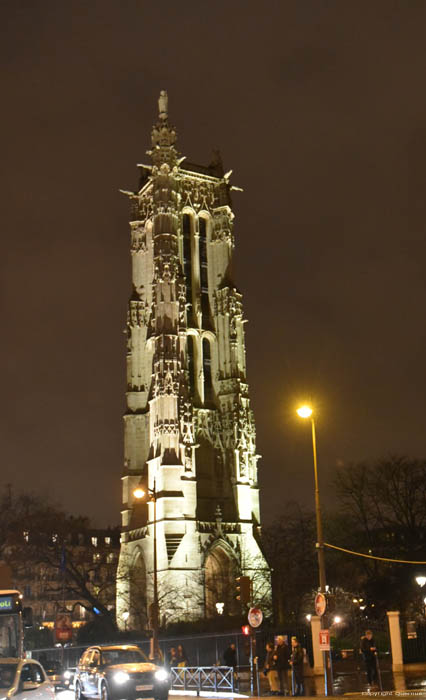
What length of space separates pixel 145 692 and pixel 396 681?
9995 millimetres

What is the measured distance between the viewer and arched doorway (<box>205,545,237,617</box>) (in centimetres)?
6488

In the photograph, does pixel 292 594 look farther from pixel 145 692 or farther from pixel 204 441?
pixel 145 692

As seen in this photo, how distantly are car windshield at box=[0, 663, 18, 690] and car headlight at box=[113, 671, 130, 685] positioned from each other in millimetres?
5038

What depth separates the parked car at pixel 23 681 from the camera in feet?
56.7

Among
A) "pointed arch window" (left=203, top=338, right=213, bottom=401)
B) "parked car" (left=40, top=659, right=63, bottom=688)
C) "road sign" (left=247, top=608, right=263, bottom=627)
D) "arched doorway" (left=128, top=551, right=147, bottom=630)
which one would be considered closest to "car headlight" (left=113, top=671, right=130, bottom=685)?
"road sign" (left=247, top=608, right=263, bottom=627)

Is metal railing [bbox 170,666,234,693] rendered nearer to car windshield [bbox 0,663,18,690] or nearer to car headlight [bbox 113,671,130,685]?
car headlight [bbox 113,671,130,685]

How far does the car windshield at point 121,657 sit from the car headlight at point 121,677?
97 centimetres

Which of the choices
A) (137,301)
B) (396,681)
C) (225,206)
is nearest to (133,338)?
(137,301)

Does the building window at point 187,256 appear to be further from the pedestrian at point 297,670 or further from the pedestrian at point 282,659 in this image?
the pedestrian at point 282,659

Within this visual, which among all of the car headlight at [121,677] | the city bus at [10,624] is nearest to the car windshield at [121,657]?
the car headlight at [121,677]

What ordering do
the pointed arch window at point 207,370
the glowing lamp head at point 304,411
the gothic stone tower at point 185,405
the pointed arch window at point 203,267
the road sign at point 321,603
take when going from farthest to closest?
the pointed arch window at point 203,267
the pointed arch window at point 207,370
the gothic stone tower at point 185,405
the glowing lamp head at point 304,411
the road sign at point 321,603

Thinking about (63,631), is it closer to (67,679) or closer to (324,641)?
(67,679)

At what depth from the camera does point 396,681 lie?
28.1m

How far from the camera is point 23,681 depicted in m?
17.8
